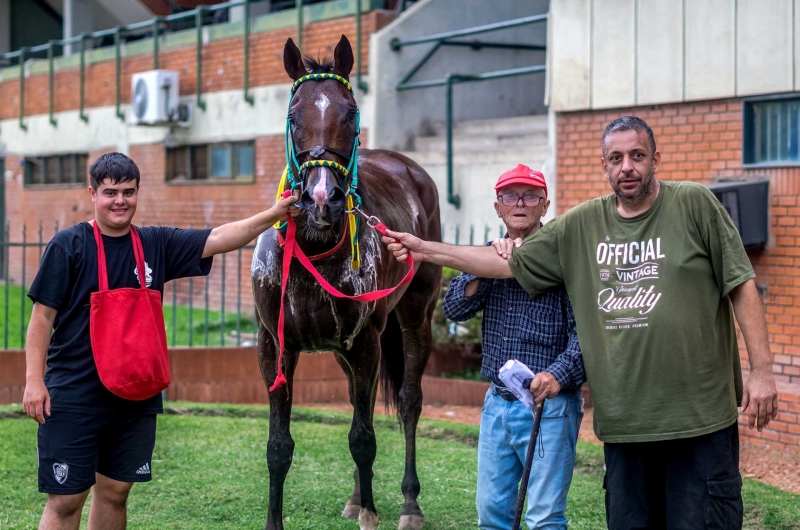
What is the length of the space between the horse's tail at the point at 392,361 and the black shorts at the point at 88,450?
9.54ft

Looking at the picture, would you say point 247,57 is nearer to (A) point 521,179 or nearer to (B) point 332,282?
(B) point 332,282

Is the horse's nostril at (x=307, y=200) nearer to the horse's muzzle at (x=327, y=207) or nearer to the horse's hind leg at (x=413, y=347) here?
the horse's muzzle at (x=327, y=207)

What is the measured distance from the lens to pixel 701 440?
150 inches

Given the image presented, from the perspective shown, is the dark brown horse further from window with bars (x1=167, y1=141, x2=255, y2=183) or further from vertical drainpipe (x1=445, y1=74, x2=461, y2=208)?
window with bars (x1=167, y1=141, x2=255, y2=183)

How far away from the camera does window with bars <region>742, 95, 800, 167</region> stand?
8906 mm

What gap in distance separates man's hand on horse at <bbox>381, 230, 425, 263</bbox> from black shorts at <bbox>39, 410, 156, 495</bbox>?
1.33 meters

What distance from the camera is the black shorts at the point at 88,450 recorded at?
4.12 m

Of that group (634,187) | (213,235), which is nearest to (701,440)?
Answer: (634,187)

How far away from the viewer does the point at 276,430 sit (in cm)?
547

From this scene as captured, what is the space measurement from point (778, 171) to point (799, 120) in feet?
1.67

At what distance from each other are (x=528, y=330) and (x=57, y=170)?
19.1m

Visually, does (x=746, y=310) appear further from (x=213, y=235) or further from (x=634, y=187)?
(x=213, y=235)

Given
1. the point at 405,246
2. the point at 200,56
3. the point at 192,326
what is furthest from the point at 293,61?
the point at 200,56

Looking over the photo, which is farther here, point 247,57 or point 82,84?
point 82,84
